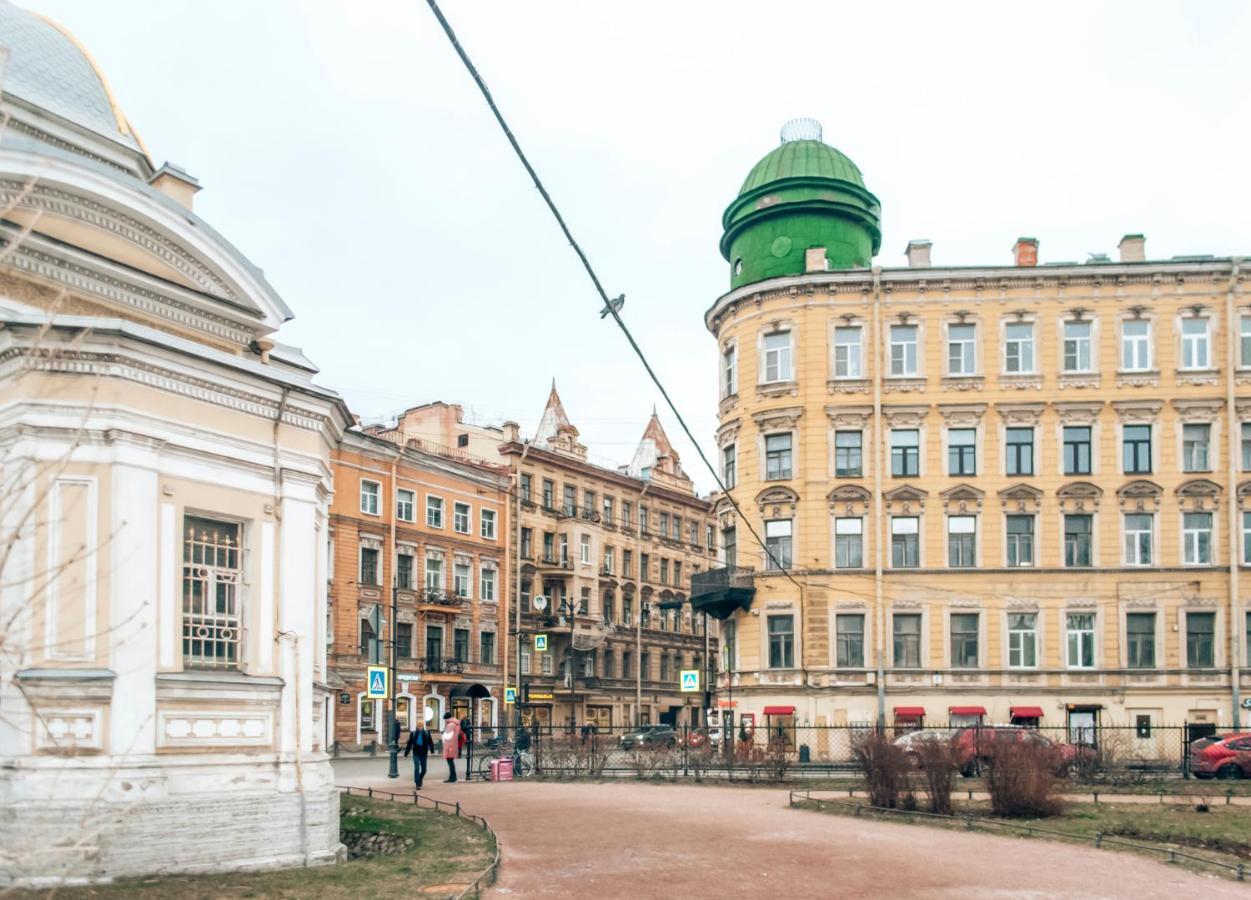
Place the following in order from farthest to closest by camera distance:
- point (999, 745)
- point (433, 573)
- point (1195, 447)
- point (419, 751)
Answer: point (433, 573) < point (1195, 447) < point (419, 751) < point (999, 745)

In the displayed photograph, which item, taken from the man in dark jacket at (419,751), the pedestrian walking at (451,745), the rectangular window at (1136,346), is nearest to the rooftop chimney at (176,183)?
the man in dark jacket at (419,751)

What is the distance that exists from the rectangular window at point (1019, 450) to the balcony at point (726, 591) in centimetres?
873

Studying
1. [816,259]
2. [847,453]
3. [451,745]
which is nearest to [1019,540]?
[847,453]

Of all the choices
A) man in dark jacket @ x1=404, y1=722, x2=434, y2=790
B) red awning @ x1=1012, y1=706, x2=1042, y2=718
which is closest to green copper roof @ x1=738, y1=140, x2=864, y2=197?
red awning @ x1=1012, y1=706, x2=1042, y2=718

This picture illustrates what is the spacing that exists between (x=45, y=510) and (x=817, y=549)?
28.7 meters

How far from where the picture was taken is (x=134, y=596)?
13766 mm

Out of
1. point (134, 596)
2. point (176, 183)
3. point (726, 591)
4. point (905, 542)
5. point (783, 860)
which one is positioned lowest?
point (783, 860)

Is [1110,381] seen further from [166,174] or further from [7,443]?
[7,443]

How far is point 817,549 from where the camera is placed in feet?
128

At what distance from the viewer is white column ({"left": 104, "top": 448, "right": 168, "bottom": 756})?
13.5 meters

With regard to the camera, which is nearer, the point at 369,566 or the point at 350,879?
the point at 350,879

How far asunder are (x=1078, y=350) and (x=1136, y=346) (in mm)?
1773

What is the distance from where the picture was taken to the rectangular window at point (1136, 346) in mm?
38938

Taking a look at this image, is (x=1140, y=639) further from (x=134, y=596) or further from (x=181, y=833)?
(x=134, y=596)
